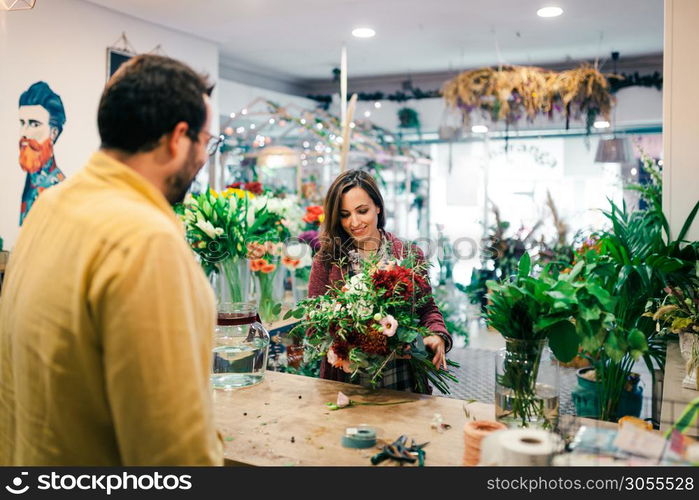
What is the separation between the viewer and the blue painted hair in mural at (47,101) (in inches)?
174

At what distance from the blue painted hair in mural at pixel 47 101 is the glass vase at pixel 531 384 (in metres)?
4.01

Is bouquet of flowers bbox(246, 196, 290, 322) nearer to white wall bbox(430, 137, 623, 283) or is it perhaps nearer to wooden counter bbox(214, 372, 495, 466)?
wooden counter bbox(214, 372, 495, 466)

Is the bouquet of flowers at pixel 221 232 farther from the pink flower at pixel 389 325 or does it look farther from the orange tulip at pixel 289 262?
the orange tulip at pixel 289 262

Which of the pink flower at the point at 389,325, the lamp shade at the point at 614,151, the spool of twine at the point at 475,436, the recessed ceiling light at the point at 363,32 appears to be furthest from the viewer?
the lamp shade at the point at 614,151

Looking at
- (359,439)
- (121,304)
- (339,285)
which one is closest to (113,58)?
(339,285)

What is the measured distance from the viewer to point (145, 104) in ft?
3.63

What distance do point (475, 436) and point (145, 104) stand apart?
998mm

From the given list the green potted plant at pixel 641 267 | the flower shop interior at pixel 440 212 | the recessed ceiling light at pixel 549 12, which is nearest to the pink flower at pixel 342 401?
the flower shop interior at pixel 440 212

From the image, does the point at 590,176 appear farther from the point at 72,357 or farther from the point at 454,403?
the point at 72,357

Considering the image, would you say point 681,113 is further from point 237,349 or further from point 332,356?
point 237,349

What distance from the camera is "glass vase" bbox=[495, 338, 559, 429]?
1.66 m

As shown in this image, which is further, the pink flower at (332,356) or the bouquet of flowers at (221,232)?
Result: the bouquet of flowers at (221,232)

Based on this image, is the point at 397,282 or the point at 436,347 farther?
the point at 436,347
